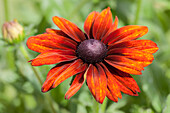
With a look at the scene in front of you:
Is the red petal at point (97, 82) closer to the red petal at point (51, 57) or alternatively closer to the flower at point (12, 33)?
the red petal at point (51, 57)

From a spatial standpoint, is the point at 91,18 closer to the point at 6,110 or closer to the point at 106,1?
the point at 6,110

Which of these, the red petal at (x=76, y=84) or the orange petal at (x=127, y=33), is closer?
the red petal at (x=76, y=84)

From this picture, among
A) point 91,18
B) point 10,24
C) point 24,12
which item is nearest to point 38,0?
point 24,12

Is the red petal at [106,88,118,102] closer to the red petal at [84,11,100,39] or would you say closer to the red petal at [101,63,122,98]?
the red petal at [101,63,122,98]

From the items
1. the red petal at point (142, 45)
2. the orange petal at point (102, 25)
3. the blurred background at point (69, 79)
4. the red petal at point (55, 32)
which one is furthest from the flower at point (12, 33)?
the red petal at point (142, 45)

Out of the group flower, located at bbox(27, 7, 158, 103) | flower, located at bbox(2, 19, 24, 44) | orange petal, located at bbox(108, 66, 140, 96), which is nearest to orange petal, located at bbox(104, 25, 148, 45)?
flower, located at bbox(27, 7, 158, 103)

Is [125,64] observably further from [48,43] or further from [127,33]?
[48,43]

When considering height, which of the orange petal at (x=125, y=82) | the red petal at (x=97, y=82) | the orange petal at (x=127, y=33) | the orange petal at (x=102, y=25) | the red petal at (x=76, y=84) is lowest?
the orange petal at (x=125, y=82)
